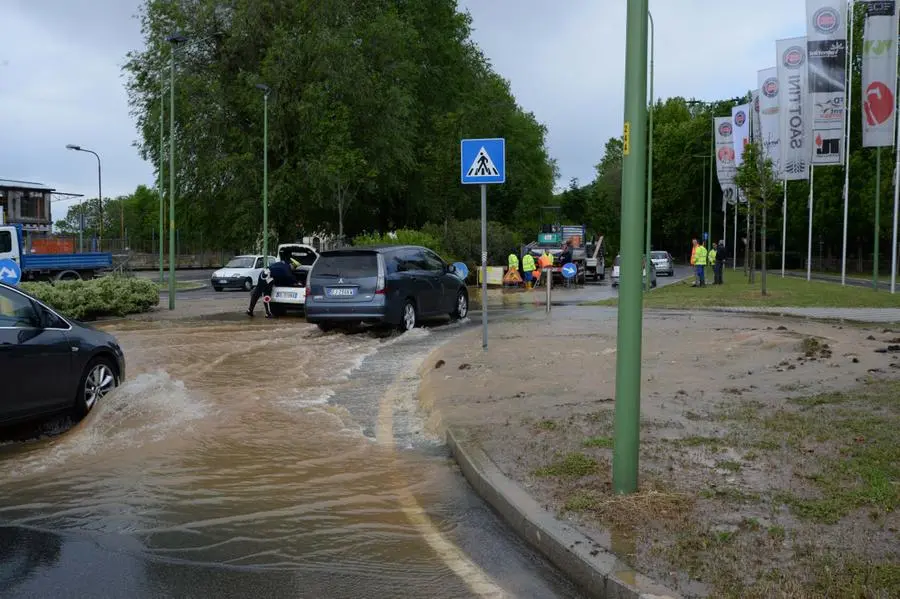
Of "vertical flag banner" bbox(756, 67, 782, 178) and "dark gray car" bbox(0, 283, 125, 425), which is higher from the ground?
"vertical flag banner" bbox(756, 67, 782, 178)

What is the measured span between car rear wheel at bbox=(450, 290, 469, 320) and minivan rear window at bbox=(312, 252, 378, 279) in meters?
3.63

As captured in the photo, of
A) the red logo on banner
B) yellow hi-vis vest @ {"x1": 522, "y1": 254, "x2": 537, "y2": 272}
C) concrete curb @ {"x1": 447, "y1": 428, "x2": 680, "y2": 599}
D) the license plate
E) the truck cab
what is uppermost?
the red logo on banner

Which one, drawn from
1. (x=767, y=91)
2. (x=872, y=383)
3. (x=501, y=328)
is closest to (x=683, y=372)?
(x=872, y=383)

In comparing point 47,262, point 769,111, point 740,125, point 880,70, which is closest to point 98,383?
point 47,262

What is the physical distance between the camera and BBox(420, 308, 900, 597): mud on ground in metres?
4.38

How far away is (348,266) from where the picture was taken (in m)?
17.1

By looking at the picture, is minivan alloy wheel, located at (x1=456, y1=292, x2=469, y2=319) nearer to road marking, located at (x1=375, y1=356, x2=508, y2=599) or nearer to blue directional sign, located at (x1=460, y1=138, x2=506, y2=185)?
blue directional sign, located at (x1=460, y1=138, x2=506, y2=185)

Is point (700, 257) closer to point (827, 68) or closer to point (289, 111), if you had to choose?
point (827, 68)

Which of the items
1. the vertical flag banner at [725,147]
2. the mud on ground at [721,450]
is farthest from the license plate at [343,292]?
the vertical flag banner at [725,147]

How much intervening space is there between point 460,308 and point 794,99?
2054 cm

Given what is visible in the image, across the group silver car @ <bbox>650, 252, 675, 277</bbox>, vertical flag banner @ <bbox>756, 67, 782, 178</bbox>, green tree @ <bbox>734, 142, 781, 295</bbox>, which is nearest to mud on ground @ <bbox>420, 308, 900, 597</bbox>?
green tree @ <bbox>734, 142, 781, 295</bbox>

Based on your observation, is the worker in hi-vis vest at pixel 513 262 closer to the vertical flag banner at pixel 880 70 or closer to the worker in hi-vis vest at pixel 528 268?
the worker in hi-vis vest at pixel 528 268

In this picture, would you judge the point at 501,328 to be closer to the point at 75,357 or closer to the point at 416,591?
the point at 75,357

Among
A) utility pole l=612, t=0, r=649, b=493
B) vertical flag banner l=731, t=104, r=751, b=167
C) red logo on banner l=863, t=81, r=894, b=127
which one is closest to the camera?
utility pole l=612, t=0, r=649, b=493
